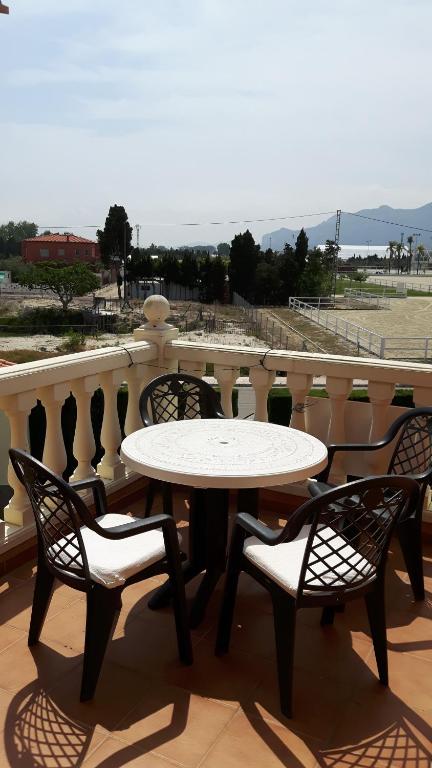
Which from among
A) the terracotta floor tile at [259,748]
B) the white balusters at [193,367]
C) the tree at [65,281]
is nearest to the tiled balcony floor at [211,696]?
the terracotta floor tile at [259,748]

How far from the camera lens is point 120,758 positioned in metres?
1.59

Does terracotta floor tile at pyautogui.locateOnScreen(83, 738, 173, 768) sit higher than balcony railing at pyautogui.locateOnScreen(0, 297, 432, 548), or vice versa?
balcony railing at pyautogui.locateOnScreen(0, 297, 432, 548)

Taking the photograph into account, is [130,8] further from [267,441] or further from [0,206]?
[0,206]

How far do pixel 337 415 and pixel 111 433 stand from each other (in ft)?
4.00

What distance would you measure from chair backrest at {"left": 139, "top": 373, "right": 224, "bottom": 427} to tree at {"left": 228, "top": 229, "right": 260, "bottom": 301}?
43.8 meters

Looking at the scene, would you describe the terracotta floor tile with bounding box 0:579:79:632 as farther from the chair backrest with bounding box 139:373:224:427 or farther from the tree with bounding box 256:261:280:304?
the tree with bounding box 256:261:280:304

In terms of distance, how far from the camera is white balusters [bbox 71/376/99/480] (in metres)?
2.88

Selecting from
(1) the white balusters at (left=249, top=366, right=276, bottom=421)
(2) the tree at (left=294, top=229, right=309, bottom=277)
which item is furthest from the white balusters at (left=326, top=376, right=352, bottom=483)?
(2) the tree at (left=294, top=229, right=309, bottom=277)

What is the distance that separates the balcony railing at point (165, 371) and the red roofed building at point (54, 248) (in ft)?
244

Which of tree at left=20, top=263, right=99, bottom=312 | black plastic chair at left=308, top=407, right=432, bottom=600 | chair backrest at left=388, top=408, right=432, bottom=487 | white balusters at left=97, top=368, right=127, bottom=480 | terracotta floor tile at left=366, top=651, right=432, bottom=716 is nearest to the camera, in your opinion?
terracotta floor tile at left=366, top=651, right=432, bottom=716

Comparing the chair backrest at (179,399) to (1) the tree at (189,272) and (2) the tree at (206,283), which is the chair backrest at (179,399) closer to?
(2) the tree at (206,283)

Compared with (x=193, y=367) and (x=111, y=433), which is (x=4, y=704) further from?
(x=193, y=367)

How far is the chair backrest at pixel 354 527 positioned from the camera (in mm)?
1596

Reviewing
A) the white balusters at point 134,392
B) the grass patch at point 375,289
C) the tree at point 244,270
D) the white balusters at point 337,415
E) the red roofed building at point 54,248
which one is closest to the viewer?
the white balusters at point 337,415
